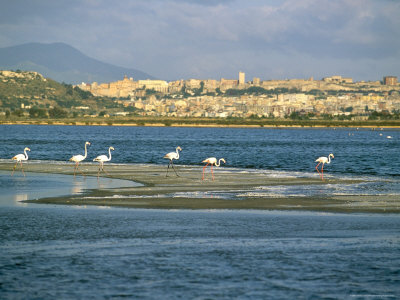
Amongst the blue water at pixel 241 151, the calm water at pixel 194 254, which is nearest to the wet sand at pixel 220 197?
the calm water at pixel 194 254

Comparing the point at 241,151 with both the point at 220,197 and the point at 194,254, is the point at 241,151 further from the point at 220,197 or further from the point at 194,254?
the point at 194,254

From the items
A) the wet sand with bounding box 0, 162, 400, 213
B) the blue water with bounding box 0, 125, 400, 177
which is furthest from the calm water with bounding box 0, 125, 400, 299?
the blue water with bounding box 0, 125, 400, 177

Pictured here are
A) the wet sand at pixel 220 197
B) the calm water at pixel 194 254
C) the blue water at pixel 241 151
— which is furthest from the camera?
the blue water at pixel 241 151

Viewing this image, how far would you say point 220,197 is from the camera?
24.3 meters

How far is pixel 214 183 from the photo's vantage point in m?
29.6

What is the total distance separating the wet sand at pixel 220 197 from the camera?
21.9 metres

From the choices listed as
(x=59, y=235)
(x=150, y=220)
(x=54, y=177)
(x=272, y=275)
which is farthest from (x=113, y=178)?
(x=272, y=275)

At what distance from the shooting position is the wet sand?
862 inches

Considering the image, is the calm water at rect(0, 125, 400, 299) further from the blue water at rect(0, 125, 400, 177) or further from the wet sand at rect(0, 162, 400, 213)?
the blue water at rect(0, 125, 400, 177)

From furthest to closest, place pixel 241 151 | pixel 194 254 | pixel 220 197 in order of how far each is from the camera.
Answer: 1. pixel 241 151
2. pixel 220 197
3. pixel 194 254

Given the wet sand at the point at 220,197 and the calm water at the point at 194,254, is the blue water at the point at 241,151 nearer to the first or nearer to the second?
the wet sand at the point at 220,197

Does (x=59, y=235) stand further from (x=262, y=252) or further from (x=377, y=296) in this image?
(x=377, y=296)

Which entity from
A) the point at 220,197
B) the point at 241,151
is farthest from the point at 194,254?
the point at 241,151

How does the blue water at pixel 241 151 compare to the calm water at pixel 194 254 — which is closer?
the calm water at pixel 194 254
